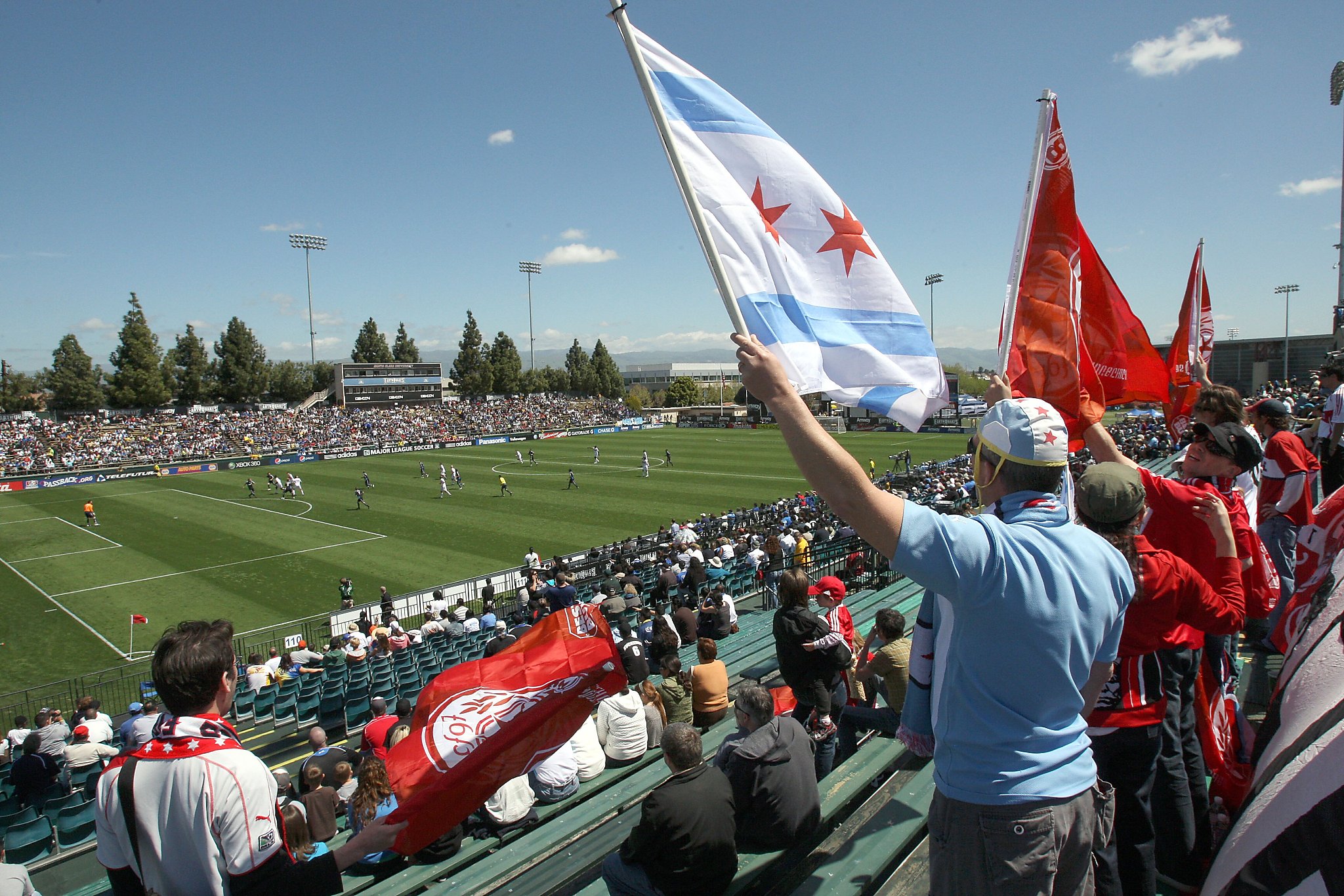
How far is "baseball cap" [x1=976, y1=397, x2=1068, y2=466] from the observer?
197cm

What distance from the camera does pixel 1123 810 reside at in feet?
9.29

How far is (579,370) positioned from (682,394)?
51.3 feet

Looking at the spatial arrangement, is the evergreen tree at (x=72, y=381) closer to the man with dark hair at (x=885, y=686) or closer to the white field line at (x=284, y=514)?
the white field line at (x=284, y=514)

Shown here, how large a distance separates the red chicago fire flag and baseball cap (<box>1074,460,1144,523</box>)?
1.95 m

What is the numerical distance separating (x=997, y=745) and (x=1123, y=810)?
4.83 feet

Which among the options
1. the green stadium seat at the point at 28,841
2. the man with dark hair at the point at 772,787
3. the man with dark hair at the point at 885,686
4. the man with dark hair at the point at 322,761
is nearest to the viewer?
the man with dark hair at the point at 772,787

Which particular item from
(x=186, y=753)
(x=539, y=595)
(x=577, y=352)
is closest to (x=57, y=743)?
(x=539, y=595)

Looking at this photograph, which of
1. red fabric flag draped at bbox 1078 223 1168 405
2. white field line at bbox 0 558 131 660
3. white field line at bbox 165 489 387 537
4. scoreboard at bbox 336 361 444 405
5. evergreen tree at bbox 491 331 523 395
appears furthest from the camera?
evergreen tree at bbox 491 331 523 395

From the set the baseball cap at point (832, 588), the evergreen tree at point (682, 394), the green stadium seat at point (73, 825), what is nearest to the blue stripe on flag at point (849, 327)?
the baseball cap at point (832, 588)

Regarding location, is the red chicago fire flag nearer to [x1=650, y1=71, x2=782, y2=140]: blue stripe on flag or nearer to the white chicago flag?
the white chicago flag

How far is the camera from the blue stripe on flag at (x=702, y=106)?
3.84 m

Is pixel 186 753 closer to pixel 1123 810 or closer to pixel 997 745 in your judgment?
pixel 997 745

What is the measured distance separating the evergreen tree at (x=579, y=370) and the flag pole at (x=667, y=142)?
100328 mm

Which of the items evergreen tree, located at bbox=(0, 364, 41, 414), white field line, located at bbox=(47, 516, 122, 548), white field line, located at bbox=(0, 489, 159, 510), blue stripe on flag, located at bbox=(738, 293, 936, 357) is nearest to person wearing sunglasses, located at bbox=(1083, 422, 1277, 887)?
blue stripe on flag, located at bbox=(738, 293, 936, 357)
